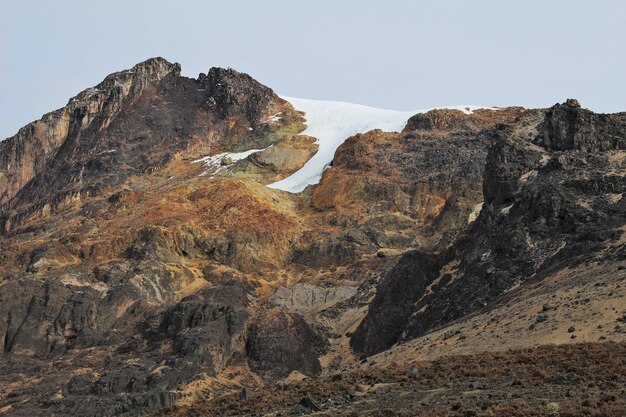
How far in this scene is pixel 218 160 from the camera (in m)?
118

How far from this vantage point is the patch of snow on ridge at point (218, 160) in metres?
114

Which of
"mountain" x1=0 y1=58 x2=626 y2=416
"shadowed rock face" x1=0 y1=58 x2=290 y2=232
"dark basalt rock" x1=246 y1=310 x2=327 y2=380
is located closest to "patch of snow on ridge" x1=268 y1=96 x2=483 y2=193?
"mountain" x1=0 y1=58 x2=626 y2=416

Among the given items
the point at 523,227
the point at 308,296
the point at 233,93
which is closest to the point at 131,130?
the point at 233,93

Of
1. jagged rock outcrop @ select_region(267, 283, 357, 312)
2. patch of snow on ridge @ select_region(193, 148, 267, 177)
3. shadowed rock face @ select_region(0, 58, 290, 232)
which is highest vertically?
shadowed rock face @ select_region(0, 58, 290, 232)

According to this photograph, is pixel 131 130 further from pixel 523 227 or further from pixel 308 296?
pixel 523 227

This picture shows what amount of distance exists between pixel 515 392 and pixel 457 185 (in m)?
68.2

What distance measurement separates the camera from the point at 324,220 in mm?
96938

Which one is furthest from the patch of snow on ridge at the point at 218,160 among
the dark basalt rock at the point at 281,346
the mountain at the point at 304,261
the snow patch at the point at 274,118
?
the dark basalt rock at the point at 281,346

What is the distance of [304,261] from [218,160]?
109 feet

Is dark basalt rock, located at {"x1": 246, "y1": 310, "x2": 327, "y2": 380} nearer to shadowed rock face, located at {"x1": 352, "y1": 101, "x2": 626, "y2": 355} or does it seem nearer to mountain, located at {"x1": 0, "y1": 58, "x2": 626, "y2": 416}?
mountain, located at {"x1": 0, "y1": 58, "x2": 626, "y2": 416}

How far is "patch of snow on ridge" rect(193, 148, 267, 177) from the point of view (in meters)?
114

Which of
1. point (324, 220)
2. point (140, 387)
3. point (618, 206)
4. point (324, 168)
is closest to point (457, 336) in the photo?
point (618, 206)

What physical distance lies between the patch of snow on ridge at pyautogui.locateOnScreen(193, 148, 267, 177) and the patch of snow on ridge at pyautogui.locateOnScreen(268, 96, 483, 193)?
692 centimetres

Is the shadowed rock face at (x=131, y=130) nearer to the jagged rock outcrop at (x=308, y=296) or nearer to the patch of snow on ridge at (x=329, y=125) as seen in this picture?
the patch of snow on ridge at (x=329, y=125)
